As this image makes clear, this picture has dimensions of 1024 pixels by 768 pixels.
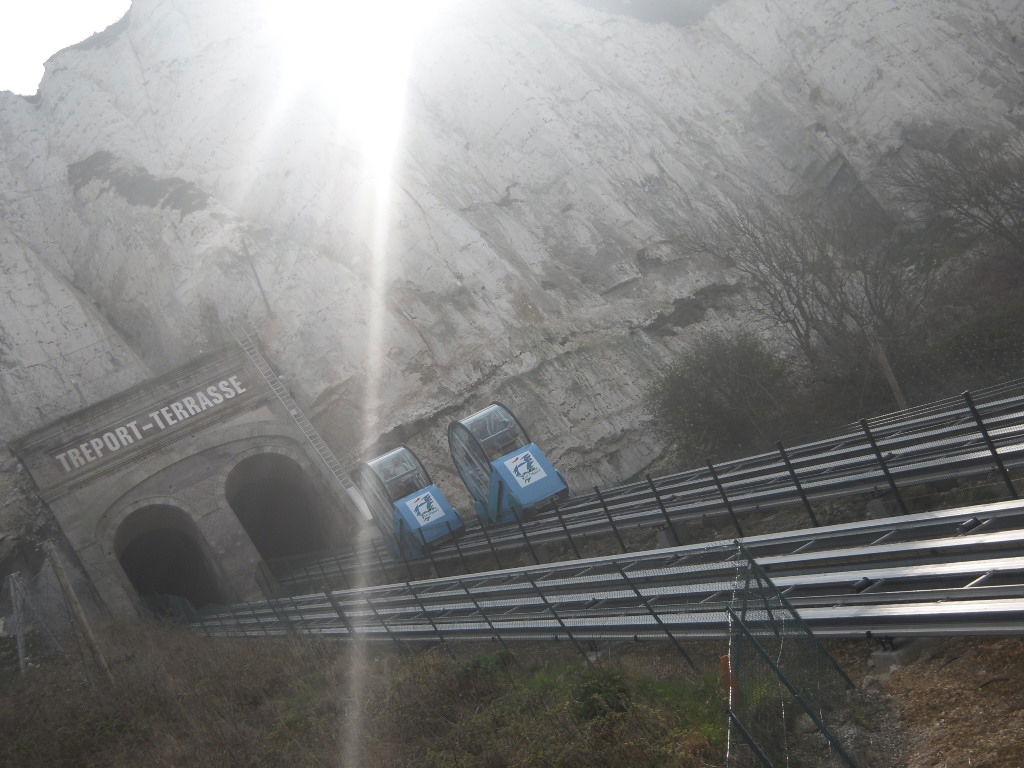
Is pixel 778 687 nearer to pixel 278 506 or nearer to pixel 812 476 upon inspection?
pixel 812 476

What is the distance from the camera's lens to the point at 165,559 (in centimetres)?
3184

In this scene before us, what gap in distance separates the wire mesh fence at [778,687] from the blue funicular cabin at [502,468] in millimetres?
11394

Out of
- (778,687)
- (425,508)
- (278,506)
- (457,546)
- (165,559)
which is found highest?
(165,559)

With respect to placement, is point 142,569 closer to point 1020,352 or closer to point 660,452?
point 660,452

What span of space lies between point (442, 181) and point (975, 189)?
18437 mm

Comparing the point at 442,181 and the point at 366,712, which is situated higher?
the point at 442,181

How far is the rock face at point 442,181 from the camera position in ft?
99.3

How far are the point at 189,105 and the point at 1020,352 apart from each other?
108 ft

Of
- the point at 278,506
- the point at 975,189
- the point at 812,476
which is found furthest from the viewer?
the point at 278,506

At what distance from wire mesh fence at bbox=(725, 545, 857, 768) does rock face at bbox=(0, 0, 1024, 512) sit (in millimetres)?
21094

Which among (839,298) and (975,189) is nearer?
(839,298)

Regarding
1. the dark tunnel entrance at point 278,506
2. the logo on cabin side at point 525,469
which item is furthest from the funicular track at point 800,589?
the dark tunnel entrance at point 278,506

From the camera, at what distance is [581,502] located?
19.9 meters

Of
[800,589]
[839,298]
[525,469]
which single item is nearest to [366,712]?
[800,589]
